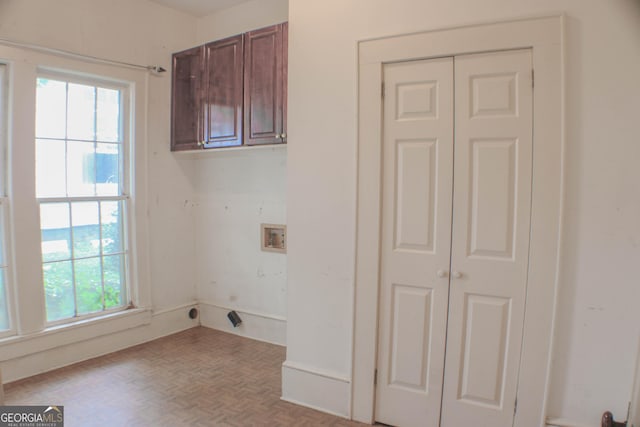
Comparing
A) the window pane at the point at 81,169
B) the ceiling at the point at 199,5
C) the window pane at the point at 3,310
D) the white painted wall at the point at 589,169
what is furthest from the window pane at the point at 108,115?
the white painted wall at the point at 589,169

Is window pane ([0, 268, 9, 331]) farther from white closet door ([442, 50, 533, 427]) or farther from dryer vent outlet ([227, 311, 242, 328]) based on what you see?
white closet door ([442, 50, 533, 427])

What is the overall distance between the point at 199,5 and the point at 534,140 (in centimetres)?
309

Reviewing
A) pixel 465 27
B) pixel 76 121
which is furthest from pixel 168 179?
pixel 465 27

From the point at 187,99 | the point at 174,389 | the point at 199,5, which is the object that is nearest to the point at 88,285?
the point at 174,389

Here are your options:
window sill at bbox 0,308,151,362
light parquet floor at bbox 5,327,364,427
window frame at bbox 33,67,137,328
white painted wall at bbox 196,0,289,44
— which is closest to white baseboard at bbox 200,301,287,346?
light parquet floor at bbox 5,327,364,427

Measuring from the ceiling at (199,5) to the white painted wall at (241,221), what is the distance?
0.20ft

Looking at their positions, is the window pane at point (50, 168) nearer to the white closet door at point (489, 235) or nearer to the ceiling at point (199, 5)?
the ceiling at point (199, 5)

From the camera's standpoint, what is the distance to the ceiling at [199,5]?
133 inches

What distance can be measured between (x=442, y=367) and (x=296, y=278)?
1.01 metres

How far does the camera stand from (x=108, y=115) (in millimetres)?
3203

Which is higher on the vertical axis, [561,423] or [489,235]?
[489,235]

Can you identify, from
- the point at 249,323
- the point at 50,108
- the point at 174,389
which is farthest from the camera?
the point at 249,323

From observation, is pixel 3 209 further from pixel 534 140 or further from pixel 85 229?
pixel 534 140

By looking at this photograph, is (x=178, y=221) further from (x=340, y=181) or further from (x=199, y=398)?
(x=340, y=181)
